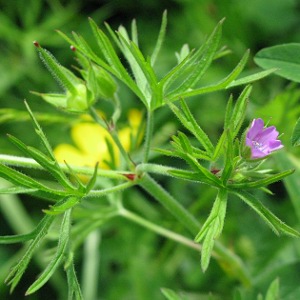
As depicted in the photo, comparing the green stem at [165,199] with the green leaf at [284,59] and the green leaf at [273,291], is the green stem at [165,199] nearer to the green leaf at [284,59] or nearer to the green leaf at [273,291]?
the green leaf at [273,291]

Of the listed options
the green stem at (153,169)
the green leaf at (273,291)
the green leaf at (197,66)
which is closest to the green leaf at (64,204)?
the green stem at (153,169)

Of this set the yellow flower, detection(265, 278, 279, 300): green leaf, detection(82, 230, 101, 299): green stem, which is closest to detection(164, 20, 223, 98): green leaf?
detection(265, 278, 279, 300): green leaf

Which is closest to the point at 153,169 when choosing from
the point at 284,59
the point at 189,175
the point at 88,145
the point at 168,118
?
the point at 189,175

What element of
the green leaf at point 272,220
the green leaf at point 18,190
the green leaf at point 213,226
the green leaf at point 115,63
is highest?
the green leaf at point 115,63

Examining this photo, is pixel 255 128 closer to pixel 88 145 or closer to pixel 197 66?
pixel 197 66

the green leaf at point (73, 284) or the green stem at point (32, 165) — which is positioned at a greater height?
the green stem at point (32, 165)

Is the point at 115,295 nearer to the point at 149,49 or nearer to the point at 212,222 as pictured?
the point at 149,49
